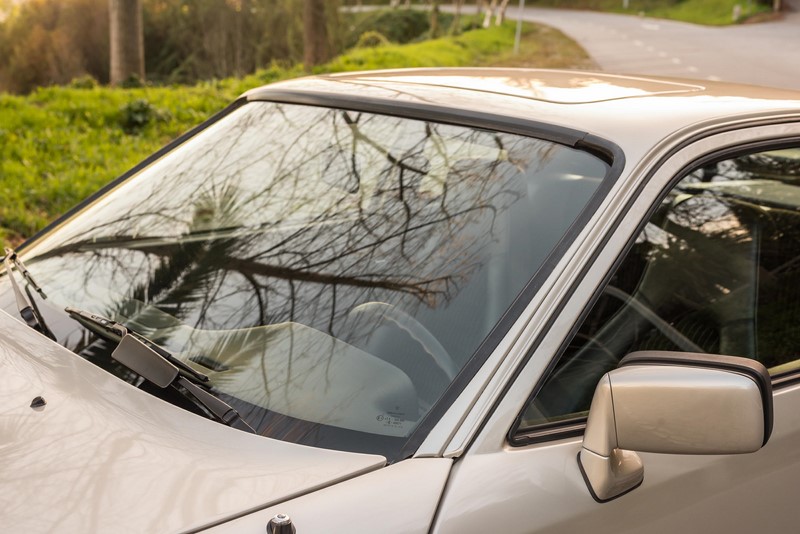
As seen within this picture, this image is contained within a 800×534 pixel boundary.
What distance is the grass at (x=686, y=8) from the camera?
36156mm

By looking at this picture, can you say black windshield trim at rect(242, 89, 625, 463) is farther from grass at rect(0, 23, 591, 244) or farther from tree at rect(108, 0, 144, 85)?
tree at rect(108, 0, 144, 85)

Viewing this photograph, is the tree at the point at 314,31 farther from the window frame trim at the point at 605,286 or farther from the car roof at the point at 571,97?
the window frame trim at the point at 605,286

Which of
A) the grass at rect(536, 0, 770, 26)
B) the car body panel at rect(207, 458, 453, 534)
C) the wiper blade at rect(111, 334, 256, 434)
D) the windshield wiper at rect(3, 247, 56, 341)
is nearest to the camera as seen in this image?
the car body panel at rect(207, 458, 453, 534)

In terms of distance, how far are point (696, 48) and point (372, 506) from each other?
81.6 ft

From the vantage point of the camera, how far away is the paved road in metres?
18.0

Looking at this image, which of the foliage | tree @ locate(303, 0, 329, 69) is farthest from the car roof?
the foliage

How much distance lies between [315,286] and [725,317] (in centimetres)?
94

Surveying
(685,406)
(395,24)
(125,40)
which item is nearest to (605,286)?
(685,406)

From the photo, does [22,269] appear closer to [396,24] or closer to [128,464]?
[128,464]

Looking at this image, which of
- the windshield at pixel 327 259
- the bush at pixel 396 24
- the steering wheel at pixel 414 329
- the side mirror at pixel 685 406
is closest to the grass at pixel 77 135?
the windshield at pixel 327 259

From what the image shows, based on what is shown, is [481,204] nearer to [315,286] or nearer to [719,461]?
[315,286]

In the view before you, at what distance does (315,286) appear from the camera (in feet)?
5.93

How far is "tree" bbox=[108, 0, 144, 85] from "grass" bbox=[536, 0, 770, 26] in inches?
1102

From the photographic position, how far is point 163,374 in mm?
1588
